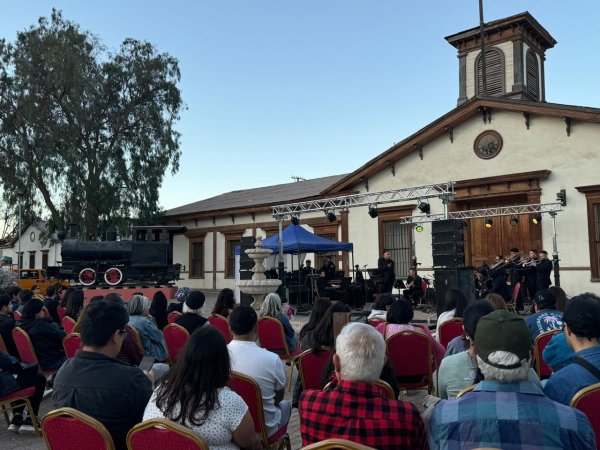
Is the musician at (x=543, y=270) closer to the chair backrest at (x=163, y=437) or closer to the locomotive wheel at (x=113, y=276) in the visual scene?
the chair backrest at (x=163, y=437)

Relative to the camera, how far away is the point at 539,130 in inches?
632

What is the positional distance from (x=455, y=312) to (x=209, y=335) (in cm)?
404

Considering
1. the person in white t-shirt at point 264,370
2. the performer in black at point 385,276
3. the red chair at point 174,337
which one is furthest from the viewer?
the performer in black at point 385,276

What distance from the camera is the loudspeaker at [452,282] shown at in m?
11.5

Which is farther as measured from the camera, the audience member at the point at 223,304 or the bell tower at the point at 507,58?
the bell tower at the point at 507,58

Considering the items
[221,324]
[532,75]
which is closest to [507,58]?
[532,75]

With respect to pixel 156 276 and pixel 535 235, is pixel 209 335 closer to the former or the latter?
pixel 535 235

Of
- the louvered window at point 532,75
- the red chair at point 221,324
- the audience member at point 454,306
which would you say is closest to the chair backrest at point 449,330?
the audience member at point 454,306

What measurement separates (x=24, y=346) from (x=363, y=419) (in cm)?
454

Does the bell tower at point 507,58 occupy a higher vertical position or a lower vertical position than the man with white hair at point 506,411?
higher

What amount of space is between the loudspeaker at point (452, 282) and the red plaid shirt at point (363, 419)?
9.61 metres

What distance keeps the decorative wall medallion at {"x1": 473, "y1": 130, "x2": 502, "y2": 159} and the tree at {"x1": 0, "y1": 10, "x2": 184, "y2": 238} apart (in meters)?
17.1

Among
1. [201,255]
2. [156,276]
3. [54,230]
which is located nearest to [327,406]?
[156,276]

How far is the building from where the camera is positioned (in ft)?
49.7
